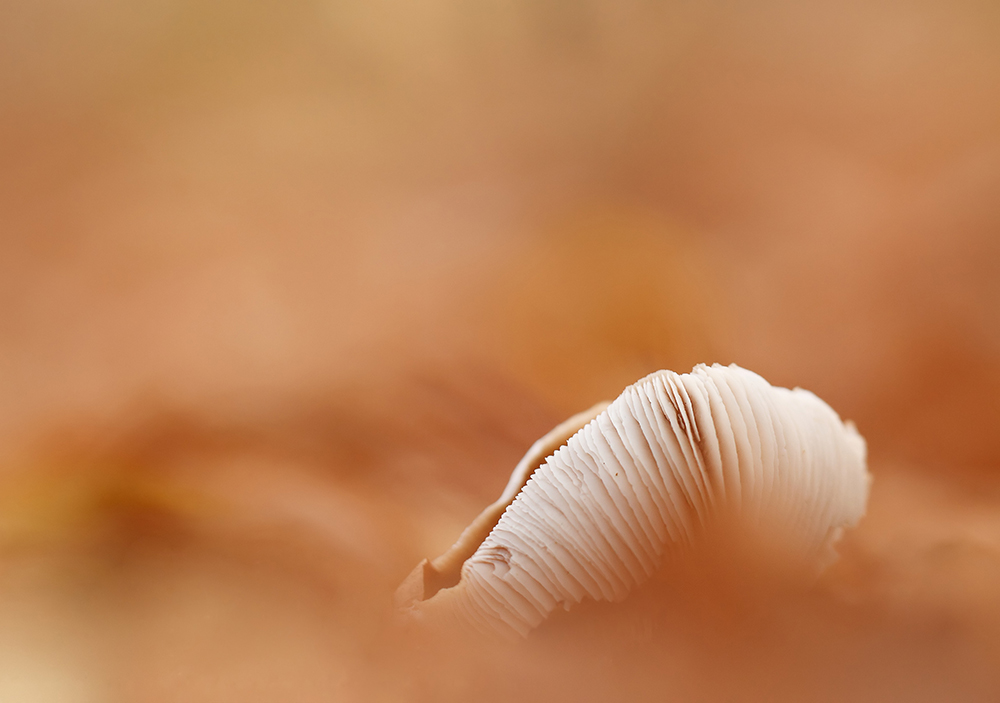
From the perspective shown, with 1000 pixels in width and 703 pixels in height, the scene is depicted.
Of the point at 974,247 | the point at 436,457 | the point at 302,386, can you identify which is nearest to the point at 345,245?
the point at 302,386

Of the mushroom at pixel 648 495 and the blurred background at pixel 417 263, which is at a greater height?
the blurred background at pixel 417 263

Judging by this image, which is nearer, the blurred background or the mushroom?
the mushroom

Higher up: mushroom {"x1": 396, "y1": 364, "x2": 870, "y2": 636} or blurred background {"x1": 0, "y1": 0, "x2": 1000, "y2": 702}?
blurred background {"x1": 0, "y1": 0, "x2": 1000, "y2": 702}

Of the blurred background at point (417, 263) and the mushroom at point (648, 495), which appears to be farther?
the blurred background at point (417, 263)

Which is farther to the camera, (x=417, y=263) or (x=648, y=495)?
(x=417, y=263)

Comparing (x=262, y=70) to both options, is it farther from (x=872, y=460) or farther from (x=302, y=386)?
(x=872, y=460)

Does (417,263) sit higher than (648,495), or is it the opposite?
(417,263)
